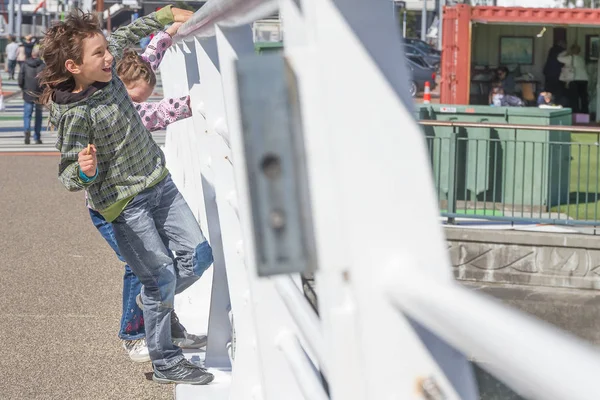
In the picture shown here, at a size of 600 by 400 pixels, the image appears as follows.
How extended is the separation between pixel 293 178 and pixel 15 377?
11.8 feet

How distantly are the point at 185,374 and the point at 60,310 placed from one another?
79.5 inches

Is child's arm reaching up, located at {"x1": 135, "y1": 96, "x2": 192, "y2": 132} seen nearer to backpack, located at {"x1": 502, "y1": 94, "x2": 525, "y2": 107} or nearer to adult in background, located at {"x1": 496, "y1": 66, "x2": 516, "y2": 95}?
backpack, located at {"x1": 502, "y1": 94, "x2": 525, "y2": 107}

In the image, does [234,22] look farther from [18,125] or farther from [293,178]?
[18,125]

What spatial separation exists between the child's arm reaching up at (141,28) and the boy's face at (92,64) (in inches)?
18.0

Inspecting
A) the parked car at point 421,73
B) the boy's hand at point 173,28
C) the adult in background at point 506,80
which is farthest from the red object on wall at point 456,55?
the parked car at point 421,73

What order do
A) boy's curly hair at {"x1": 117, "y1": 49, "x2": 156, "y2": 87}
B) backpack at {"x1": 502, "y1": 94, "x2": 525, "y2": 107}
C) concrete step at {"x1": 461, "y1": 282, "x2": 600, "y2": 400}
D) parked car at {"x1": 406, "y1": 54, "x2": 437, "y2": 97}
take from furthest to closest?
parked car at {"x1": 406, "y1": 54, "x2": 437, "y2": 97}
backpack at {"x1": 502, "y1": 94, "x2": 525, "y2": 107}
concrete step at {"x1": 461, "y1": 282, "x2": 600, "y2": 400}
boy's curly hair at {"x1": 117, "y1": 49, "x2": 156, "y2": 87}

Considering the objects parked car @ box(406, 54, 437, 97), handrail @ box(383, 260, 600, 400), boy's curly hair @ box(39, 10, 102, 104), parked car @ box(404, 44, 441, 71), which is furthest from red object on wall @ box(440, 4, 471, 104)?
parked car @ box(404, 44, 441, 71)

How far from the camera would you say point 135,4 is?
52.8m

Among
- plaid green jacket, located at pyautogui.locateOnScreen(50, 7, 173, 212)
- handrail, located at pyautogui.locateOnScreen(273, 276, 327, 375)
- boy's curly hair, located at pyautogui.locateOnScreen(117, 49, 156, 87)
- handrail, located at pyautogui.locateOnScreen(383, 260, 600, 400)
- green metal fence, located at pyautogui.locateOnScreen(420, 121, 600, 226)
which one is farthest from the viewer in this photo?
green metal fence, located at pyautogui.locateOnScreen(420, 121, 600, 226)

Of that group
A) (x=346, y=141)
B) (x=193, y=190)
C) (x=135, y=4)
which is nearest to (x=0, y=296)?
(x=193, y=190)

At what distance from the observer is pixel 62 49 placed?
145 inches

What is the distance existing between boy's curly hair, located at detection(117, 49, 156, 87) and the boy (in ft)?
2.08

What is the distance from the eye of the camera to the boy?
144 inches

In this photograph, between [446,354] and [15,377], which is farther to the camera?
[15,377]
